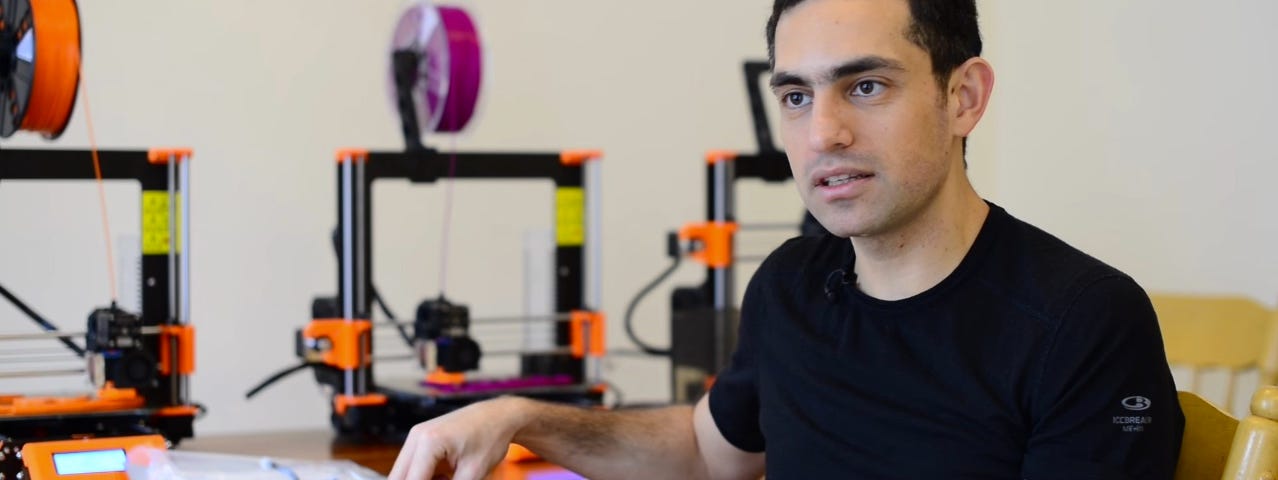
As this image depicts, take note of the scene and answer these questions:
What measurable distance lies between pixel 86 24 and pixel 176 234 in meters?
1.37

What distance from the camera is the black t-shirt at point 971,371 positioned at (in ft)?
4.14

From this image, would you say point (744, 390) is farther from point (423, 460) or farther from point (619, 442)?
point (423, 460)

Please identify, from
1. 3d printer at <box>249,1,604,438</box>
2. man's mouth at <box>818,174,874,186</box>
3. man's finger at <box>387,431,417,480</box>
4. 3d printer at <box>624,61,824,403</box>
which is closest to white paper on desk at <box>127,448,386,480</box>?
Answer: man's finger at <box>387,431,417,480</box>

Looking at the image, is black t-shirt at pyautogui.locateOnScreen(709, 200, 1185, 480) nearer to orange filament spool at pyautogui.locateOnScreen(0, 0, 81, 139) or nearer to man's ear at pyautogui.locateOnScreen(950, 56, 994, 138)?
man's ear at pyautogui.locateOnScreen(950, 56, 994, 138)

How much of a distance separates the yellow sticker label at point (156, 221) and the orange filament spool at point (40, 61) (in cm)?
18

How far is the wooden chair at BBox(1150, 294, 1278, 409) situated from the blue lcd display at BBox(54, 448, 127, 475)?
1.94 m

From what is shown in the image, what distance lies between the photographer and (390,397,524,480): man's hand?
4.65 feet

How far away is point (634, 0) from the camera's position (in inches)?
172

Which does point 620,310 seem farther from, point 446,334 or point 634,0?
point 446,334

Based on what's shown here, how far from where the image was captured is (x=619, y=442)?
5.61ft

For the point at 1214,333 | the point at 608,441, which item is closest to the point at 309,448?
the point at 608,441

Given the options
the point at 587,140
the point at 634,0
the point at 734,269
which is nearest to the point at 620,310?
the point at 587,140

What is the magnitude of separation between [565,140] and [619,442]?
2.61 m

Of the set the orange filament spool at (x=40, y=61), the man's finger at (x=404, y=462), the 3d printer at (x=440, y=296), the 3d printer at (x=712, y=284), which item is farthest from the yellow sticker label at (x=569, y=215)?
the man's finger at (x=404, y=462)
